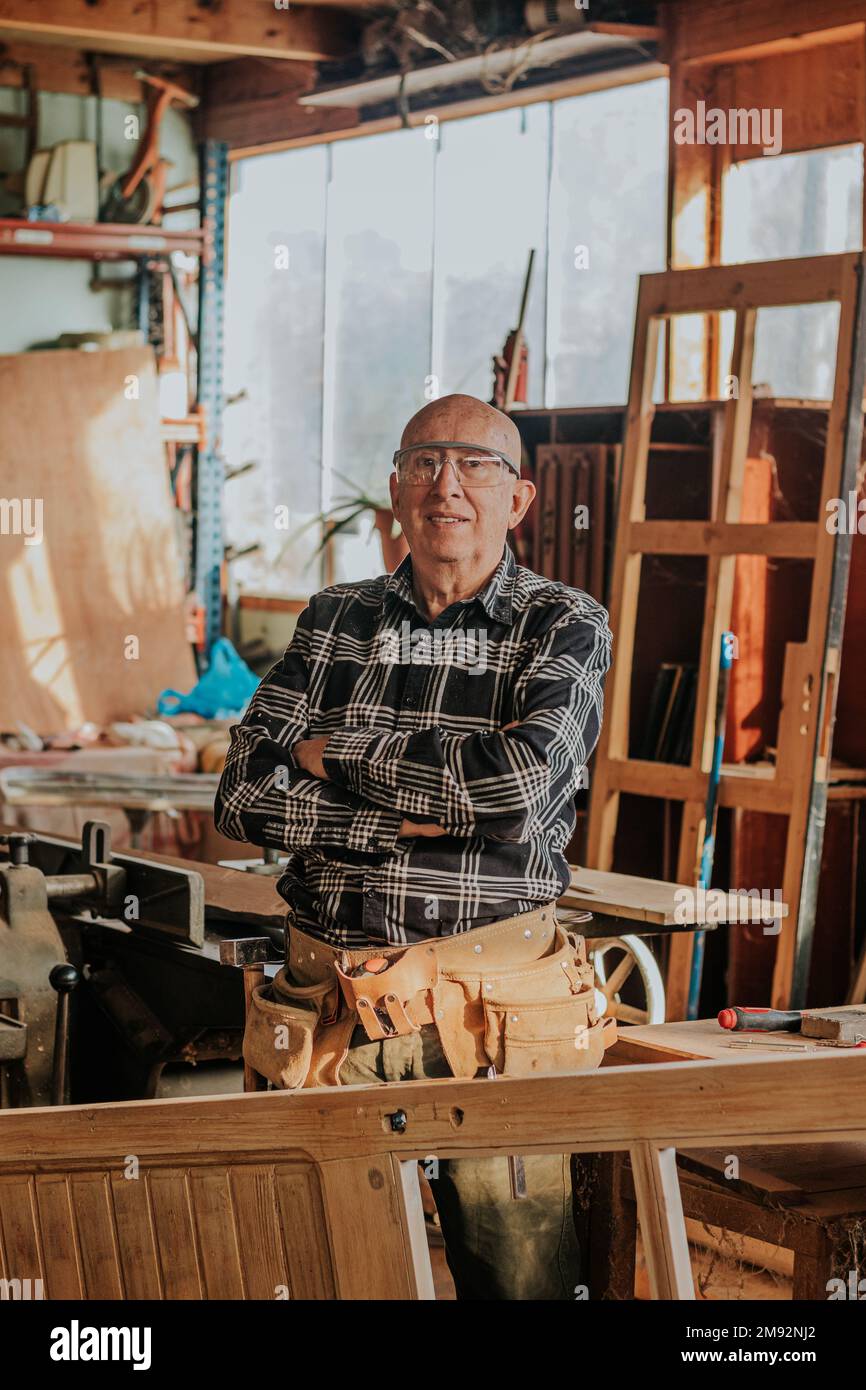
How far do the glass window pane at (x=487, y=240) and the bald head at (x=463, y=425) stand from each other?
4.62 metres

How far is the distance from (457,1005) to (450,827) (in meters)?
0.27

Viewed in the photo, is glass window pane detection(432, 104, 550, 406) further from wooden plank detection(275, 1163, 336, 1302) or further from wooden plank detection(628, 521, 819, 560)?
wooden plank detection(275, 1163, 336, 1302)

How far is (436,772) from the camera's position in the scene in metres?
2.53

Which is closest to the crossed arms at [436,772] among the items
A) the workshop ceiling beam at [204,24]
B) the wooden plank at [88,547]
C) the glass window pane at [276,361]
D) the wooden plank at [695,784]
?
the wooden plank at [695,784]

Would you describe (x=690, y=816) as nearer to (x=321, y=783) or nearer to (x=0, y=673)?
(x=321, y=783)

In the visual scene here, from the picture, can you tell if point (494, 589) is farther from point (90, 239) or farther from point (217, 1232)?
point (90, 239)

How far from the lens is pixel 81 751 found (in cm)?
673

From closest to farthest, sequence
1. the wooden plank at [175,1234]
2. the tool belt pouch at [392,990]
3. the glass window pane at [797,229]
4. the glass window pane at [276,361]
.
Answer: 1. the wooden plank at [175,1234]
2. the tool belt pouch at [392,990]
3. the glass window pane at [797,229]
4. the glass window pane at [276,361]

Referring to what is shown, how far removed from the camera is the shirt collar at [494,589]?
268 cm

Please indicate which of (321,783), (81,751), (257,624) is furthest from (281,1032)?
(257,624)

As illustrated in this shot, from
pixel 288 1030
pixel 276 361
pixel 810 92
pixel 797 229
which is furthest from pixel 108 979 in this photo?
pixel 276 361

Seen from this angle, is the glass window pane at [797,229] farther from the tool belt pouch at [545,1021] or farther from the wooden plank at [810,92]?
the tool belt pouch at [545,1021]
